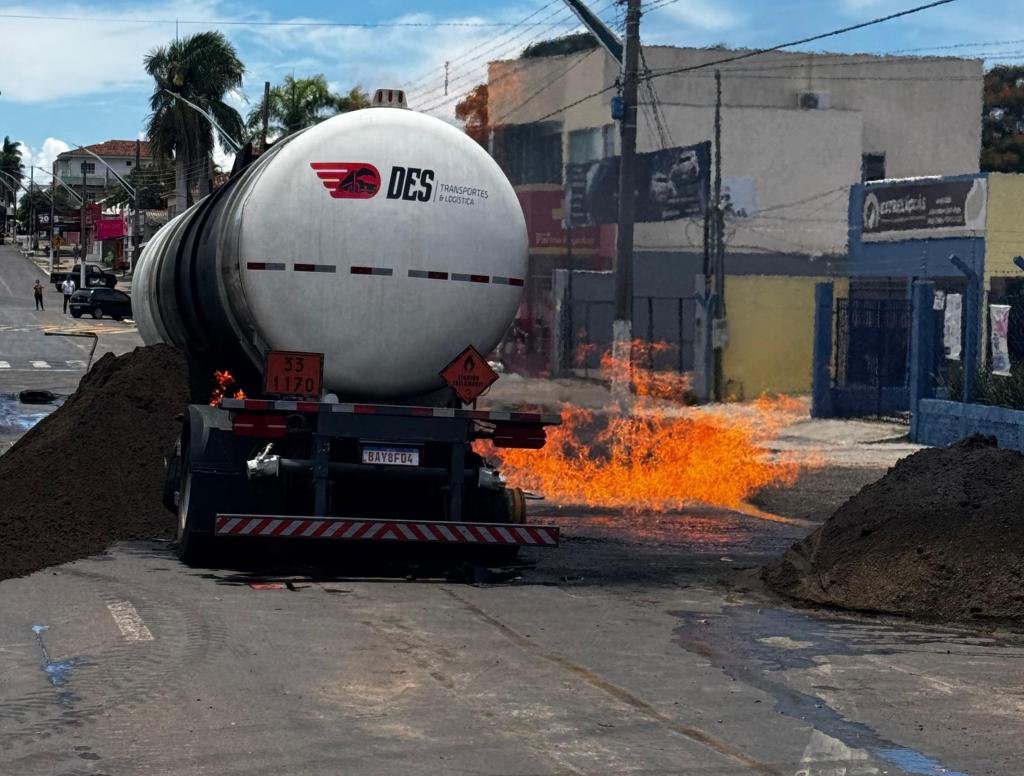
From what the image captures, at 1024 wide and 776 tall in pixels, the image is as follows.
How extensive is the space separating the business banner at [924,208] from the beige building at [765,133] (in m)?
13.7

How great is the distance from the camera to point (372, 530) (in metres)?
12.0

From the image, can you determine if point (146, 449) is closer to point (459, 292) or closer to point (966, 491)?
point (459, 292)

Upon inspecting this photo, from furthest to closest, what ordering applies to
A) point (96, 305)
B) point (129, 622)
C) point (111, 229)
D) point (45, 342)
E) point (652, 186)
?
1. point (111, 229)
2. point (96, 305)
3. point (45, 342)
4. point (652, 186)
5. point (129, 622)

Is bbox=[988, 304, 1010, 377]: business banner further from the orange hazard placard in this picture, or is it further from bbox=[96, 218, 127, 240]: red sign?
bbox=[96, 218, 127, 240]: red sign

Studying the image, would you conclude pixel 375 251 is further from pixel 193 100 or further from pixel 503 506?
pixel 193 100

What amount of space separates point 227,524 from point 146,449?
11.6 feet

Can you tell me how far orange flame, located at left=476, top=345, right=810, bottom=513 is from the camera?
65.1ft

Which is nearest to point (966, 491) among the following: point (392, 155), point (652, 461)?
point (392, 155)

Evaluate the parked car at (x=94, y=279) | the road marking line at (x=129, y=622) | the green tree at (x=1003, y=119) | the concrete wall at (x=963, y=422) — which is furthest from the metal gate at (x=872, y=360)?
the parked car at (x=94, y=279)

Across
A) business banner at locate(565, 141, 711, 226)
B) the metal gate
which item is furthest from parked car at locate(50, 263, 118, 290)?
the metal gate

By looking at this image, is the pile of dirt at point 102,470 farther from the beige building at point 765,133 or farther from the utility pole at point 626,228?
the beige building at point 765,133

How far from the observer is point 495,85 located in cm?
6462

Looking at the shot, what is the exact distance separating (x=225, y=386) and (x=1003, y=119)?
73.0 meters

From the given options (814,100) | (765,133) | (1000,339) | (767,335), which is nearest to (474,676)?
(1000,339)
